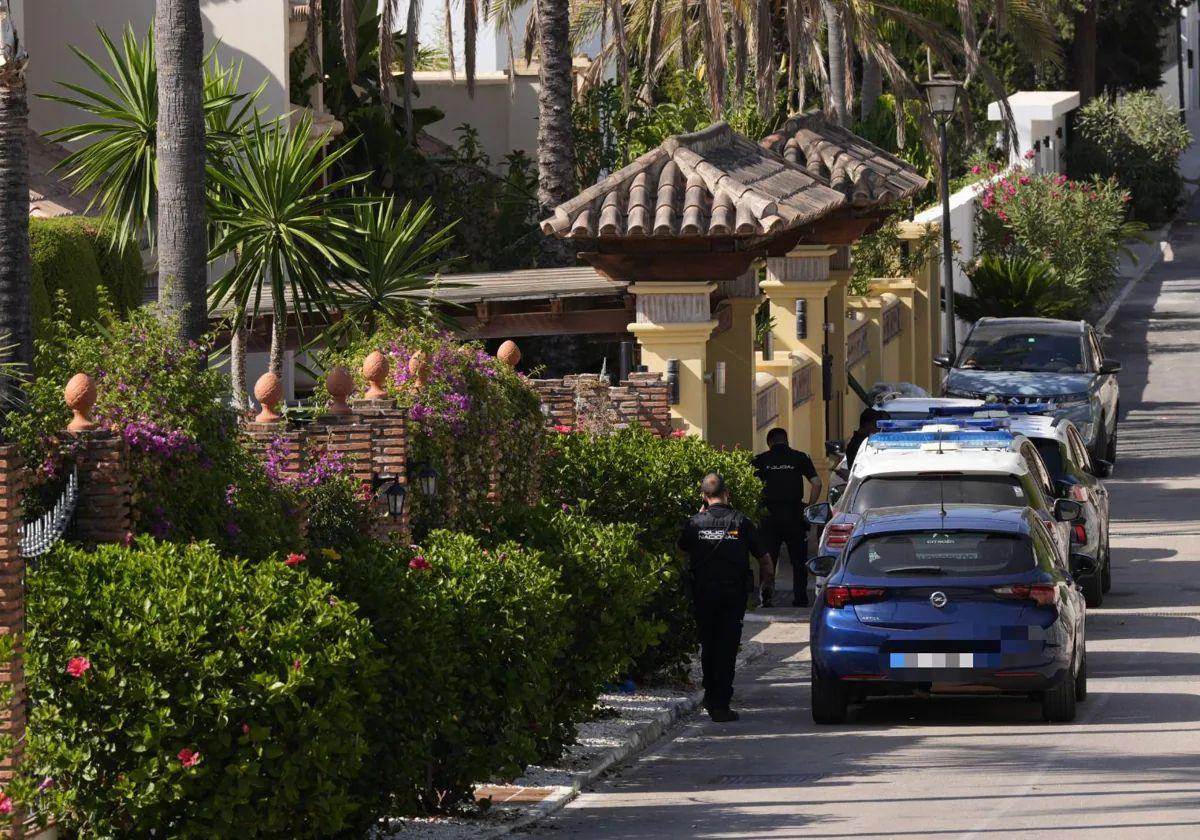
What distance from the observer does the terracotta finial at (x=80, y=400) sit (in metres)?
10.6

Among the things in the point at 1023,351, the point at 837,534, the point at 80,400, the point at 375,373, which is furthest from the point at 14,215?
the point at 1023,351

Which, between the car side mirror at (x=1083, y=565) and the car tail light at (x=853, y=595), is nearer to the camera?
the car tail light at (x=853, y=595)

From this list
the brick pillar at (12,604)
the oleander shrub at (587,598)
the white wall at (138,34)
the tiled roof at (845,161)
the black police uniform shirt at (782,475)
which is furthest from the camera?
the white wall at (138,34)

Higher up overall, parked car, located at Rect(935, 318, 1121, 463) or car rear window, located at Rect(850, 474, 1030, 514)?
parked car, located at Rect(935, 318, 1121, 463)

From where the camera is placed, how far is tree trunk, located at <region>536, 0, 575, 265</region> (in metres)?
26.5

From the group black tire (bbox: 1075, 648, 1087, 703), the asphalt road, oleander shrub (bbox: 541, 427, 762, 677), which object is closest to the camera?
the asphalt road

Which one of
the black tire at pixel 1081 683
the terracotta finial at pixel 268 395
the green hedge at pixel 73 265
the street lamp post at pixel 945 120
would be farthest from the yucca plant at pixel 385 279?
the street lamp post at pixel 945 120

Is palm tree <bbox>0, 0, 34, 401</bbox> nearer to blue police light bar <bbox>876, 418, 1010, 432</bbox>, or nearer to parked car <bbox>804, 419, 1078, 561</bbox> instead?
parked car <bbox>804, 419, 1078, 561</bbox>

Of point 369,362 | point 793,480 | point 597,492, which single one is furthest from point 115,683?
point 793,480

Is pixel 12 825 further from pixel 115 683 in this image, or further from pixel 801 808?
pixel 801 808

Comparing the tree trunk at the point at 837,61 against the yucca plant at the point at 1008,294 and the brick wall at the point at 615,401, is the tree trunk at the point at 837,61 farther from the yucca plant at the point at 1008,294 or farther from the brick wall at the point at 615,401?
the brick wall at the point at 615,401

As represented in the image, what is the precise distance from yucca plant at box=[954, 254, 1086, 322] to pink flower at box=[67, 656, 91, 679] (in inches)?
1344

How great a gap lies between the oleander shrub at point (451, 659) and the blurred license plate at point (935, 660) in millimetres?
2744

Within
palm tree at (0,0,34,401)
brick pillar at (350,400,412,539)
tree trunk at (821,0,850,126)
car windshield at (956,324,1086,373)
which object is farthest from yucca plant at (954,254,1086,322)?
palm tree at (0,0,34,401)
